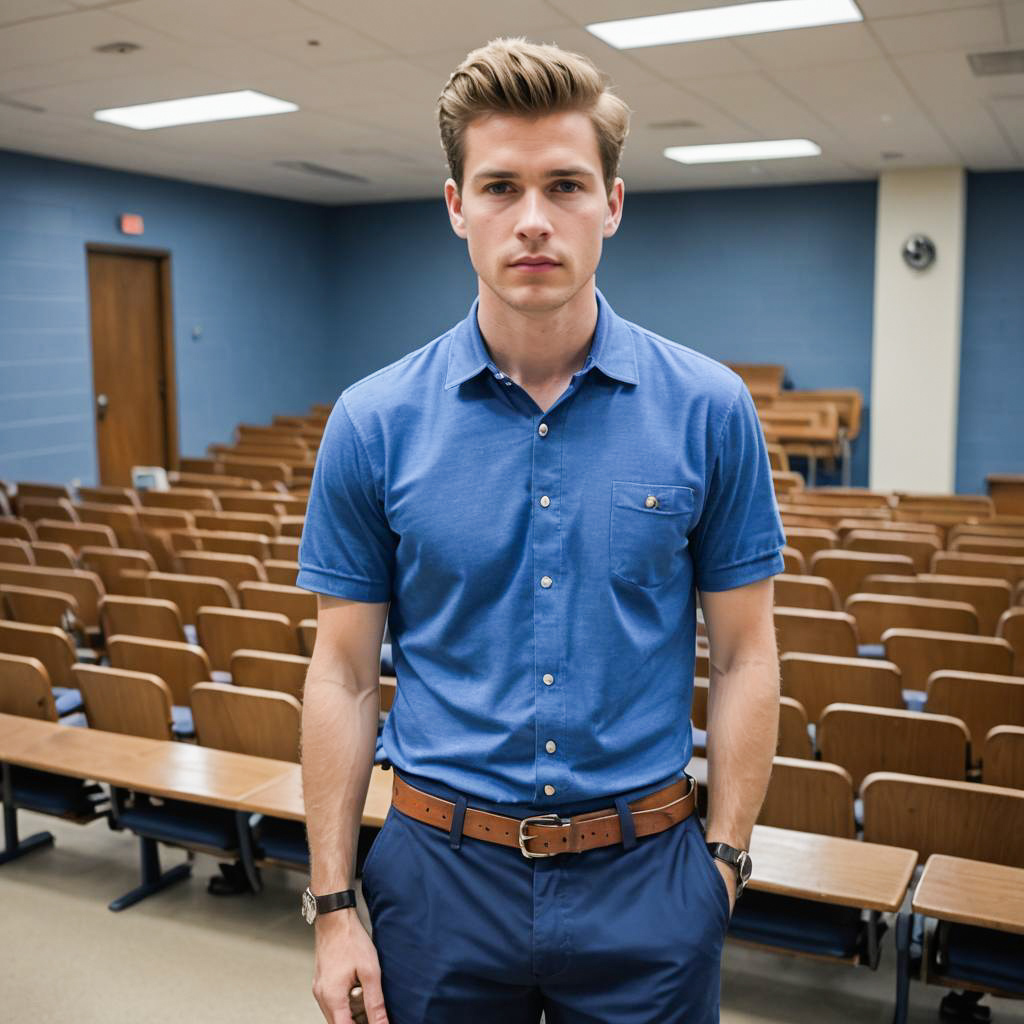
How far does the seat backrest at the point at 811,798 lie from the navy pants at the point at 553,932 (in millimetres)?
1590

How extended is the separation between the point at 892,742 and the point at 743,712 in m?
1.99

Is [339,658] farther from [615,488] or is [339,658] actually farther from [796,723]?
[796,723]

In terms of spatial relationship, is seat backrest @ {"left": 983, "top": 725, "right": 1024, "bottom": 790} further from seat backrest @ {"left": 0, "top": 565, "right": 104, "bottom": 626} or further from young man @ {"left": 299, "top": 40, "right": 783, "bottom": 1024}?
seat backrest @ {"left": 0, "top": 565, "right": 104, "bottom": 626}

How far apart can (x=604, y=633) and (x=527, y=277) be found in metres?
0.44

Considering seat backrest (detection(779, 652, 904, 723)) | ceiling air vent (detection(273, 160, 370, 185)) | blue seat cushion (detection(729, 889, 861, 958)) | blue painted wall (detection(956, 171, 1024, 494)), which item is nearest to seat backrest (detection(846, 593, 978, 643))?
seat backrest (detection(779, 652, 904, 723))

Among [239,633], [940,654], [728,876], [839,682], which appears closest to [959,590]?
[940,654]

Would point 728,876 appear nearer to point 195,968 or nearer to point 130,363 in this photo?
point 195,968

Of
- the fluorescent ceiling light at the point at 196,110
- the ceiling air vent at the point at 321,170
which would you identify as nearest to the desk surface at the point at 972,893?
the fluorescent ceiling light at the point at 196,110

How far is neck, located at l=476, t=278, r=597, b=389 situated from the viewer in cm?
138

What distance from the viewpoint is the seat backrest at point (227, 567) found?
5.61 meters

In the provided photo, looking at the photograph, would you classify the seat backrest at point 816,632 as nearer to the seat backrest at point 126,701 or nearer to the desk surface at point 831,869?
the desk surface at point 831,869

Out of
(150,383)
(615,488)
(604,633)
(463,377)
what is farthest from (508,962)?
(150,383)

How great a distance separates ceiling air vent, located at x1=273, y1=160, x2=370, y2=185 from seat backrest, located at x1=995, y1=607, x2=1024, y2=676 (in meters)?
8.64

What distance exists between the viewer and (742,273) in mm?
12992
